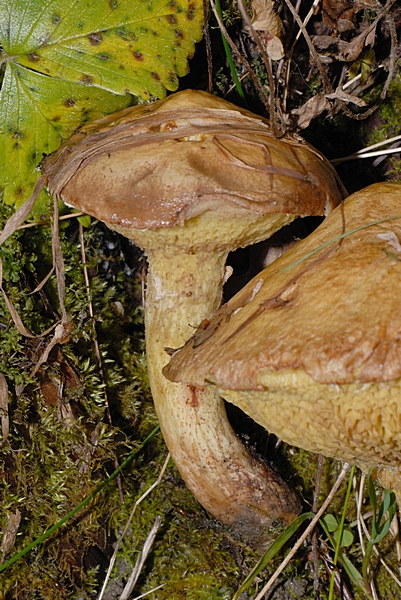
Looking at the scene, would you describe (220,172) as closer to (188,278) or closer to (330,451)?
(188,278)

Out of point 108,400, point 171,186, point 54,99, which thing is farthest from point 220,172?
point 108,400

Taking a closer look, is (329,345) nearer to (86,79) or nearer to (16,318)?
(16,318)

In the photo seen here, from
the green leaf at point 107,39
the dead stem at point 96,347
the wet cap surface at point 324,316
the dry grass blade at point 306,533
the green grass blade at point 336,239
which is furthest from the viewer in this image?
the dead stem at point 96,347

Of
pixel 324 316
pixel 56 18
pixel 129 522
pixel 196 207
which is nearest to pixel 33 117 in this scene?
pixel 56 18

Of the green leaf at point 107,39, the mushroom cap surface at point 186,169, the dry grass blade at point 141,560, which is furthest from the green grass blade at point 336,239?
the dry grass blade at point 141,560

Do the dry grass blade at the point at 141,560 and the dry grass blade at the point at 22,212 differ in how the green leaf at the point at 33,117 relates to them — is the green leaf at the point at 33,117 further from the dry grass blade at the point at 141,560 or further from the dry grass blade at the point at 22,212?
the dry grass blade at the point at 141,560
